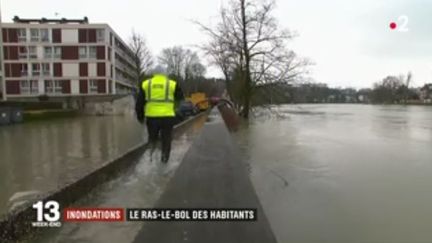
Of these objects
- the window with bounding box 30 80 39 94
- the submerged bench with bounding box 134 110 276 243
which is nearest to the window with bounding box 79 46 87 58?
the window with bounding box 30 80 39 94

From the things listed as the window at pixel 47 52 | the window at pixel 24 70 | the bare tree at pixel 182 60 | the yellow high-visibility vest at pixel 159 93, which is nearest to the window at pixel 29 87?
the window at pixel 24 70

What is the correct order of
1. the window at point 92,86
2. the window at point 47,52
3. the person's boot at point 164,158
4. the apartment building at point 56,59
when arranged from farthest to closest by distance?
1. the window at point 92,86
2. the window at point 47,52
3. the apartment building at point 56,59
4. the person's boot at point 164,158

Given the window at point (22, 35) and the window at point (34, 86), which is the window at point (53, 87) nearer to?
the window at point (34, 86)

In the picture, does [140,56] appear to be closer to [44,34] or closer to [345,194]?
[44,34]

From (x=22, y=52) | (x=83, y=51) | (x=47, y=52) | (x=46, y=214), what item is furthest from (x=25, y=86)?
(x=46, y=214)

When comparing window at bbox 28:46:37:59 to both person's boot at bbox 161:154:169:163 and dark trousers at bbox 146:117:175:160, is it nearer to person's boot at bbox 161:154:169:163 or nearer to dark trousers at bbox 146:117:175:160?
person's boot at bbox 161:154:169:163

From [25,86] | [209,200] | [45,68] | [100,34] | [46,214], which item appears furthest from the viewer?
[45,68]

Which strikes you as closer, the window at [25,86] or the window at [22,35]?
the window at [25,86]

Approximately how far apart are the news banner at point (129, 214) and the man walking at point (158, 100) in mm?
1693

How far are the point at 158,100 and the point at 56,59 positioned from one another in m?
56.9

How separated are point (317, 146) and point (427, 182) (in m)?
6.99

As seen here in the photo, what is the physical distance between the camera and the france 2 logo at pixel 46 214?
4219mm

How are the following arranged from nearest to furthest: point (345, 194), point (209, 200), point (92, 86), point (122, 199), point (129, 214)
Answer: point (209, 200)
point (129, 214)
point (122, 199)
point (345, 194)
point (92, 86)

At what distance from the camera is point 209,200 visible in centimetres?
414
